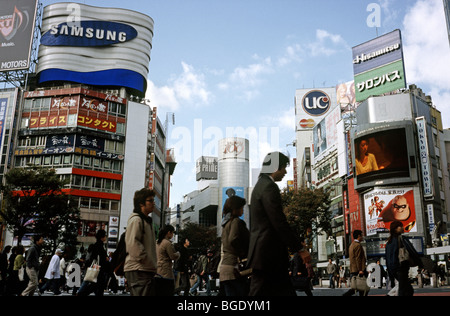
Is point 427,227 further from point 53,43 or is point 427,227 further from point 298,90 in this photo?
point 53,43

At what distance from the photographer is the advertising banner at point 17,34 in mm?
51062

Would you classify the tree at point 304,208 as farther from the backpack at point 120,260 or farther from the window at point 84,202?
the backpack at point 120,260

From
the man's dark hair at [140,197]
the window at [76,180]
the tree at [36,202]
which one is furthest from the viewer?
the window at [76,180]

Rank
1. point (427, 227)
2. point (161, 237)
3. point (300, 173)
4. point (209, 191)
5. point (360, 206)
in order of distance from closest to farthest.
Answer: point (161, 237), point (427, 227), point (360, 206), point (300, 173), point (209, 191)

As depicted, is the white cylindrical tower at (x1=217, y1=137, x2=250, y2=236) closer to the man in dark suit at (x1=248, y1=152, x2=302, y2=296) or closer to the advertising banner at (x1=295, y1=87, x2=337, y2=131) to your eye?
the advertising banner at (x1=295, y1=87, x2=337, y2=131)

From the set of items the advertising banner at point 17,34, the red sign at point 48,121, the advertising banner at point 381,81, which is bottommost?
the red sign at point 48,121

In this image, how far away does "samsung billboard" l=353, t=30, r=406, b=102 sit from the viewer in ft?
160

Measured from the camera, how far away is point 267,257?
410 cm

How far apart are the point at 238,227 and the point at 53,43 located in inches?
2322

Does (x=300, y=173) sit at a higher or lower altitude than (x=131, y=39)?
lower

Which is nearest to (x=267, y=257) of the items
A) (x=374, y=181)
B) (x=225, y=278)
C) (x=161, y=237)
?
(x=225, y=278)

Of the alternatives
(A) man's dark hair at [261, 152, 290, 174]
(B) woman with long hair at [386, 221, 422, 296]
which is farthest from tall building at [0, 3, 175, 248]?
(A) man's dark hair at [261, 152, 290, 174]

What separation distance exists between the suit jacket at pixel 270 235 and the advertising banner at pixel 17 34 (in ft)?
173

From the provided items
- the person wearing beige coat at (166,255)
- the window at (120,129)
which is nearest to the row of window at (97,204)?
the window at (120,129)
